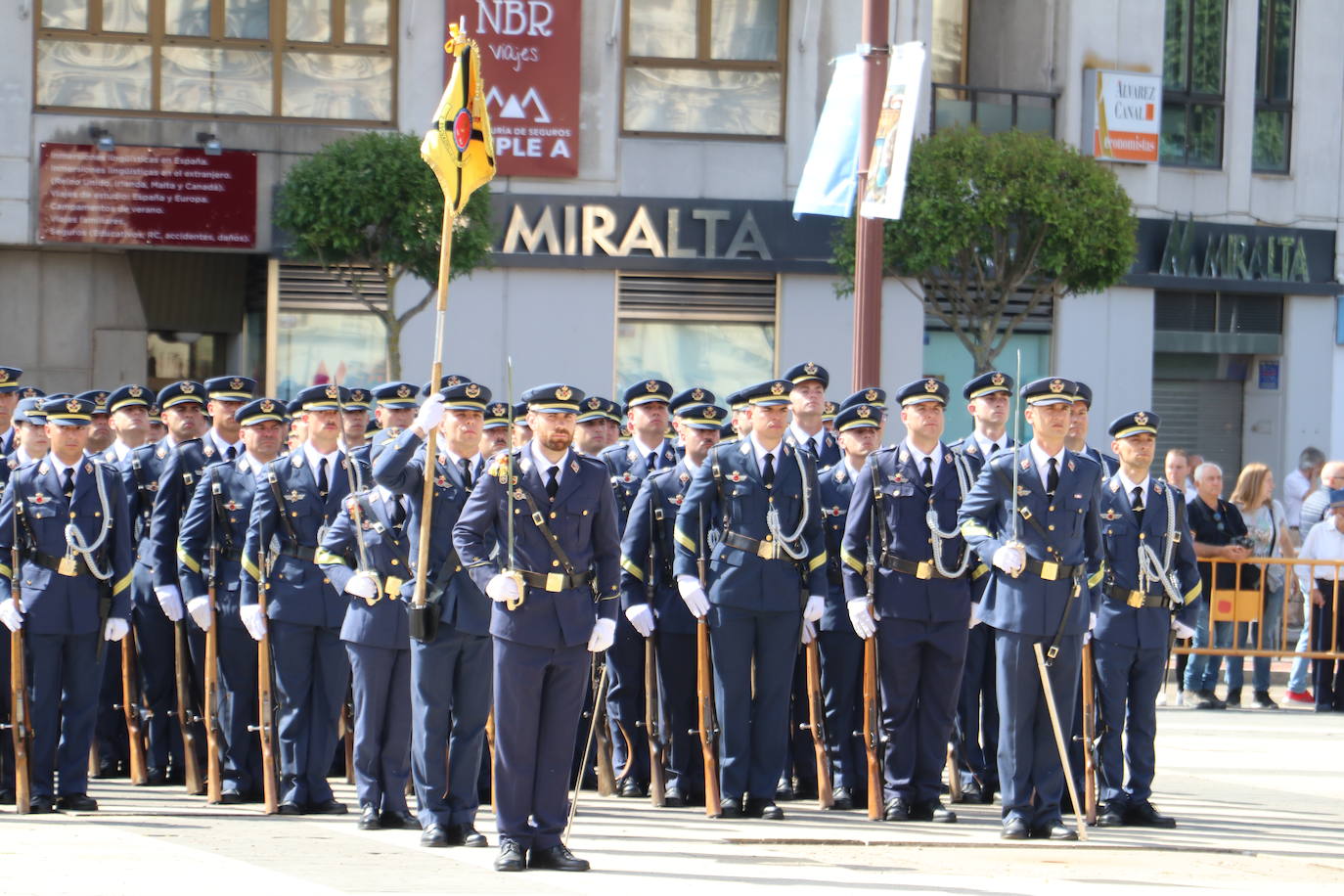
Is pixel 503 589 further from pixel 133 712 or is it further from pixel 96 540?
pixel 133 712

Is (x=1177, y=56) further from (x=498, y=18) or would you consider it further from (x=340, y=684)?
(x=340, y=684)

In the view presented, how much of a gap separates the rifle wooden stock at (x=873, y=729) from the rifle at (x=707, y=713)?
74 centimetres

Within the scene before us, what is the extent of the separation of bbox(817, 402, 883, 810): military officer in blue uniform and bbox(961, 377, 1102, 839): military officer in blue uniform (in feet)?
3.68

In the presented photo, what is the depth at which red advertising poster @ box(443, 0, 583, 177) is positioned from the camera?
74.8 feet

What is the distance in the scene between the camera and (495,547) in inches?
340

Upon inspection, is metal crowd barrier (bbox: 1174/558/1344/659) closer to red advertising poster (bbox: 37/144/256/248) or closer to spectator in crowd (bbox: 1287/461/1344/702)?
spectator in crowd (bbox: 1287/461/1344/702)

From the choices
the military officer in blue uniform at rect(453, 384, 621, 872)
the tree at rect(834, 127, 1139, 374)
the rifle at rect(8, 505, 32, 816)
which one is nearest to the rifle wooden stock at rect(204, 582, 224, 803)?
the rifle at rect(8, 505, 32, 816)

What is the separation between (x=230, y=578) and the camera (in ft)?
33.9

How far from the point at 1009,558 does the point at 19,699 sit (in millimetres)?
4726

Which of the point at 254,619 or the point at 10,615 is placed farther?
the point at 254,619

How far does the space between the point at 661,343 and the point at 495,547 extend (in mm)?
15210

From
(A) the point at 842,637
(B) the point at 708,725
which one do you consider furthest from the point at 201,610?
(A) the point at 842,637

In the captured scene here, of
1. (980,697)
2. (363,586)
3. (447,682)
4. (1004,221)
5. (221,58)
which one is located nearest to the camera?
(447,682)

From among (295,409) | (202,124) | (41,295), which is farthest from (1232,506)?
(41,295)
